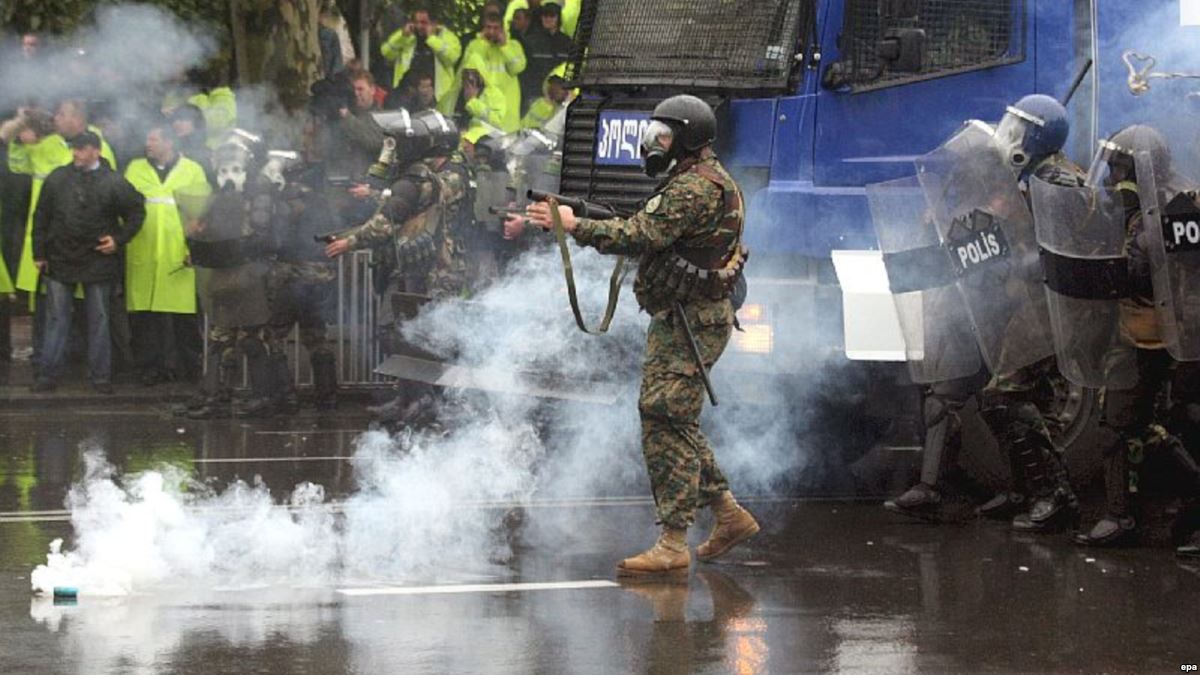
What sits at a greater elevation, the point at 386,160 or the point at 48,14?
the point at 48,14

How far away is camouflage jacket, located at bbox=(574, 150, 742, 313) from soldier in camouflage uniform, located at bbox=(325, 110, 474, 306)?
224 inches

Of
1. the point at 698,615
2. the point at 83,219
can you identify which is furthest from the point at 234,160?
the point at 698,615

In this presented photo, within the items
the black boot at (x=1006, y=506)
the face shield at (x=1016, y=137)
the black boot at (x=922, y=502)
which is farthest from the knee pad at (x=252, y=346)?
the face shield at (x=1016, y=137)

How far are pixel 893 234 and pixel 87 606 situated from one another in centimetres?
414

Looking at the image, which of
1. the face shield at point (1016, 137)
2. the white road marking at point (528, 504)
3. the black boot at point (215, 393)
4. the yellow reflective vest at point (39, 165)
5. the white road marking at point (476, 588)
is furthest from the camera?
the yellow reflective vest at point (39, 165)

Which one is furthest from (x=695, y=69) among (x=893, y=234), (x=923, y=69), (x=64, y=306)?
(x=64, y=306)

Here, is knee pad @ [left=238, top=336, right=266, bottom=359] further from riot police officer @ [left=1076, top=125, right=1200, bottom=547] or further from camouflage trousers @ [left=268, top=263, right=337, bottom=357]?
riot police officer @ [left=1076, top=125, right=1200, bottom=547]

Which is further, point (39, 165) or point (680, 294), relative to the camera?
point (39, 165)

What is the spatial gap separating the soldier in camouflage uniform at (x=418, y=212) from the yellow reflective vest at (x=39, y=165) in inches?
107

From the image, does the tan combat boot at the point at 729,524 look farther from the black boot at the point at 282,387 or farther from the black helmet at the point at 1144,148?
the black boot at the point at 282,387

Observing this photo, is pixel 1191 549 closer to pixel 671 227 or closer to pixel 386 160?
pixel 671 227

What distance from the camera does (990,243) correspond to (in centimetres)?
989

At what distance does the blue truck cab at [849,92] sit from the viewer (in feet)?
35.5

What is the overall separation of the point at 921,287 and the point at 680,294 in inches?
67.8
